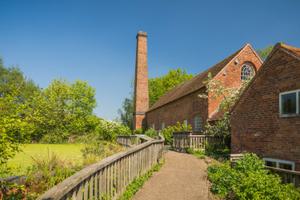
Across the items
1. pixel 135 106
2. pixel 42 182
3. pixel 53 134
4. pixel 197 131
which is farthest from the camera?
pixel 135 106

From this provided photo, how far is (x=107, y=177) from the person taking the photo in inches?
215

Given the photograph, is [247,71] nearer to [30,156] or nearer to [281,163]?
[281,163]

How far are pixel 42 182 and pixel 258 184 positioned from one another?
5587mm

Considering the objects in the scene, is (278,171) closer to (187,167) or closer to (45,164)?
(187,167)

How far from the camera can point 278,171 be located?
770cm

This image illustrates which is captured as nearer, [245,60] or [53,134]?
[245,60]

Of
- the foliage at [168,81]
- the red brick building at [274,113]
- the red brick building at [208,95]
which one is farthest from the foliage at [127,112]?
the red brick building at [274,113]

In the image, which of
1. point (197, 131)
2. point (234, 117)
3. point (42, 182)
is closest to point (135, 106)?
point (197, 131)

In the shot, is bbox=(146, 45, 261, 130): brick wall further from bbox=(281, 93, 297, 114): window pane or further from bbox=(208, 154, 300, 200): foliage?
bbox=(208, 154, 300, 200): foliage

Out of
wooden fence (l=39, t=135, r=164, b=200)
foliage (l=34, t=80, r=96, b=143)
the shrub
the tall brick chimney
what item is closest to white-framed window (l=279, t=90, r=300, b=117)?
wooden fence (l=39, t=135, r=164, b=200)

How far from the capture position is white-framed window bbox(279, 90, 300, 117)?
29.6 ft

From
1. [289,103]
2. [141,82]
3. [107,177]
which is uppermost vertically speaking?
[141,82]

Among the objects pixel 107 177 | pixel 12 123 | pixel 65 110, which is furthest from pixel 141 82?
pixel 12 123

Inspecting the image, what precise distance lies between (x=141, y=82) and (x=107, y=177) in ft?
115
